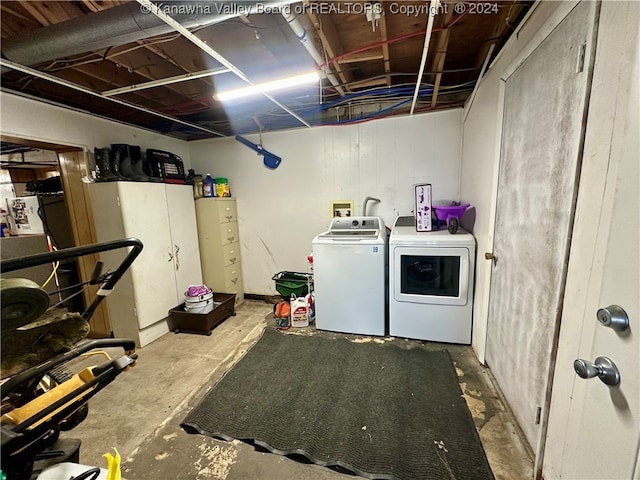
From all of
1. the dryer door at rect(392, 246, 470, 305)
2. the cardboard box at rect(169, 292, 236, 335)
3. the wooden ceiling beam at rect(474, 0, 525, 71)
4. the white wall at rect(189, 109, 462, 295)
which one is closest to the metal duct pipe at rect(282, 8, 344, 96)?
the white wall at rect(189, 109, 462, 295)

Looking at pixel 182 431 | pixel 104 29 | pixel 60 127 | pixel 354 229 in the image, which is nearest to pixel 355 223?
pixel 354 229

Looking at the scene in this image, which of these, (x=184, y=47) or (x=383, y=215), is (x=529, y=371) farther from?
(x=184, y=47)

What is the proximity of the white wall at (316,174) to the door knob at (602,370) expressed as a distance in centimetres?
254

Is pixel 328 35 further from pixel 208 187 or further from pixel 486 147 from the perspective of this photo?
pixel 208 187

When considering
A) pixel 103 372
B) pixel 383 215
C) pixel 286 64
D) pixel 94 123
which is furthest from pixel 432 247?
pixel 94 123

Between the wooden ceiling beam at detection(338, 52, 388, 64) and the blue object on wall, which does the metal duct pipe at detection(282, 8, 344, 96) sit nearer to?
the wooden ceiling beam at detection(338, 52, 388, 64)

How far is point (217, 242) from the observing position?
3469mm

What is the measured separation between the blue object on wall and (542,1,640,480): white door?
306 centimetres

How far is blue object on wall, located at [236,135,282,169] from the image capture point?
11.5 feet

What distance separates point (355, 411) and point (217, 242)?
262cm

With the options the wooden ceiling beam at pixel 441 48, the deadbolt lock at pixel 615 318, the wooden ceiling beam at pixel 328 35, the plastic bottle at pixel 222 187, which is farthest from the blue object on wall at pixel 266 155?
the deadbolt lock at pixel 615 318

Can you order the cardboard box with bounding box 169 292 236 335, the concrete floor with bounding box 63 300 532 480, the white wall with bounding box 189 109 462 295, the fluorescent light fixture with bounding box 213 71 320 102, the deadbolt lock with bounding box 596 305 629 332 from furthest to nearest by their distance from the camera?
the white wall with bounding box 189 109 462 295, the cardboard box with bounding box 169 292 236 335, the fluorescent light fixture with bounding box 213 71 320 102, the concrete floor with bounding box 63 300 532 480, the deadbolt lock with bounding box 596 305 629 332

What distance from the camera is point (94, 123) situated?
2678mm

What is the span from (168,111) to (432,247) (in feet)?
10.4
